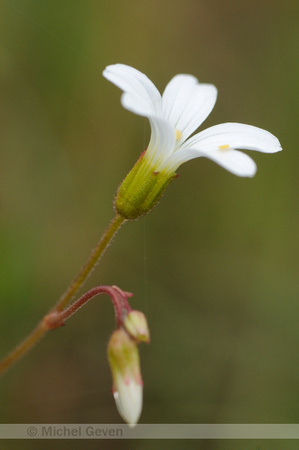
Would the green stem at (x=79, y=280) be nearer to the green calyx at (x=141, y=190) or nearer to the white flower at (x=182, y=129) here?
the green calyx at (x=141, y=190)

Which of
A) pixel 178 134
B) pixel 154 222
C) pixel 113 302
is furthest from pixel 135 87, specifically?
pixel 154 222

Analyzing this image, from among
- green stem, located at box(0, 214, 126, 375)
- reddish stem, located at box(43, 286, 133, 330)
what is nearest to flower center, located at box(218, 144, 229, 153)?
green stem, located at box(0, 214, 126, 375)

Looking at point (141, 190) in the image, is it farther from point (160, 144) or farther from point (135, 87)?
point (135, 87)

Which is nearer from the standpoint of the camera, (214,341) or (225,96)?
(214,341)

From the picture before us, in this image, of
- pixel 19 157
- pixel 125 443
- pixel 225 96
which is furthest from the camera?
pixel 225 96

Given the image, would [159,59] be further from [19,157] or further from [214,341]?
[214,341]

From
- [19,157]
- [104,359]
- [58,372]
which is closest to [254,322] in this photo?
[104,359]
